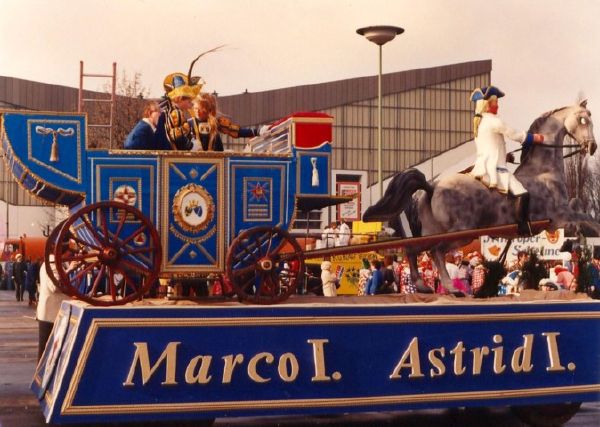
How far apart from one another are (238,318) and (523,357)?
8.22 feet

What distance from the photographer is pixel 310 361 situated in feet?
27.8

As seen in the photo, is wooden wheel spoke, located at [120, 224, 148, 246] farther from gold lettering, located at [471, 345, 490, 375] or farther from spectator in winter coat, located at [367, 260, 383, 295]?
spectator in winter coat, located at [367, 260, 383, 295]

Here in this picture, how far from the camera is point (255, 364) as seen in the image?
834 centimetres

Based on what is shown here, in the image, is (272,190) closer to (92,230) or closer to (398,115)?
(92,230)

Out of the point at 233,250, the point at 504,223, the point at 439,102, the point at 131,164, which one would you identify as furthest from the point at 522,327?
the point at 439,102

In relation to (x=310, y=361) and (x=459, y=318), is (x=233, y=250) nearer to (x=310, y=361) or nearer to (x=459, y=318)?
(x=310, y=361)

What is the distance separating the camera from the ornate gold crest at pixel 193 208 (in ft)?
29.3

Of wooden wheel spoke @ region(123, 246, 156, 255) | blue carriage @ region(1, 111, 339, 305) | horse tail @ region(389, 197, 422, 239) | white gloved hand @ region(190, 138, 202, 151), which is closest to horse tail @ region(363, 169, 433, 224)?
horse tail @ region(389, 197, 422, 239)

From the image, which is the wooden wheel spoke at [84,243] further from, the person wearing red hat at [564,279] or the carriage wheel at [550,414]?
the person wearing red hat at [564,279]

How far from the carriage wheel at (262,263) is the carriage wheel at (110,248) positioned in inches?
25.3

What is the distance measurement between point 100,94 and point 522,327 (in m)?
30.6

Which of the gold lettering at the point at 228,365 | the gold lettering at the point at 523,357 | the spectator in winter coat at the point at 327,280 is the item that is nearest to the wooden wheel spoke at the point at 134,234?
the gold lettering at the point at 228,365

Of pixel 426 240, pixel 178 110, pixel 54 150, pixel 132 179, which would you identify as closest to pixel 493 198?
pixel 426 240

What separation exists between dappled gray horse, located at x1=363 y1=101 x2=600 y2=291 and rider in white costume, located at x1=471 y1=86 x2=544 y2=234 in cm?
9
